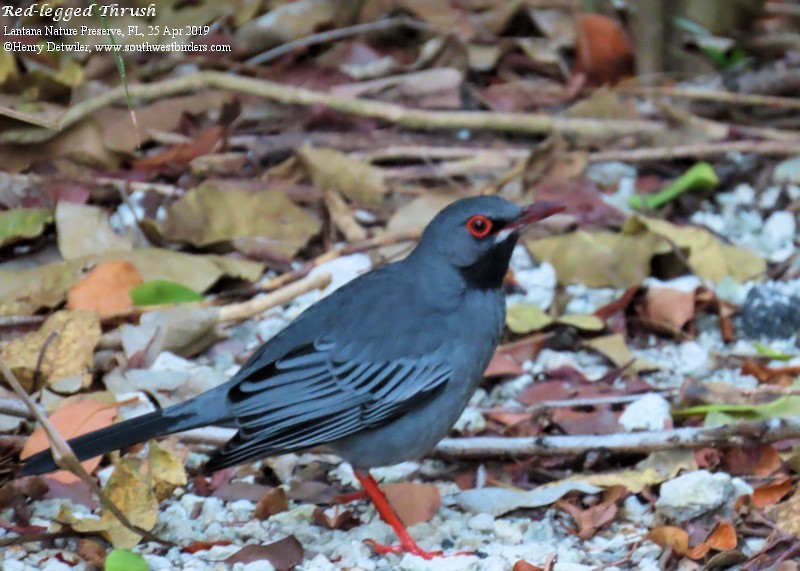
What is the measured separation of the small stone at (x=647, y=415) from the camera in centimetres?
488

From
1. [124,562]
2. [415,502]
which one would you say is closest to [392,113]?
[415,502]

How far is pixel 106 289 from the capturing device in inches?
213

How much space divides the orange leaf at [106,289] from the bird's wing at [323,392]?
1080mm

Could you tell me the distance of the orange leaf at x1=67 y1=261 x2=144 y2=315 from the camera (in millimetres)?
5352

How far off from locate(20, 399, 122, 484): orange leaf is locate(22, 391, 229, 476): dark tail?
0.97ft

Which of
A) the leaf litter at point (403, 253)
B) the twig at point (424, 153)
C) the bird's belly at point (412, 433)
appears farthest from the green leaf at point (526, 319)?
the twig at point (424, 153)

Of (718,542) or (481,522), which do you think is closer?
(718,542)

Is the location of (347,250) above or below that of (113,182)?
below

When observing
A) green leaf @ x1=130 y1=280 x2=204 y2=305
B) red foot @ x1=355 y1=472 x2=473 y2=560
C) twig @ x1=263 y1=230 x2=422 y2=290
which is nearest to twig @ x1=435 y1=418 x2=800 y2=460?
red foot @ x1=355 y1=472 x2=473 y2=560

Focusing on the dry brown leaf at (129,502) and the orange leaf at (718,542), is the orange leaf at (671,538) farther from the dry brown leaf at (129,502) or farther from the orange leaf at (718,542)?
the dry brown leaf at (129,502)

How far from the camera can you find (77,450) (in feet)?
13.2

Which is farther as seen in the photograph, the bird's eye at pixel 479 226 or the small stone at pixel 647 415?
the small stone at pixel 647 415

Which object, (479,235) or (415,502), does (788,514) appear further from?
(479,235)

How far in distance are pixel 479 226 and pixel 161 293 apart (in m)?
1.64
